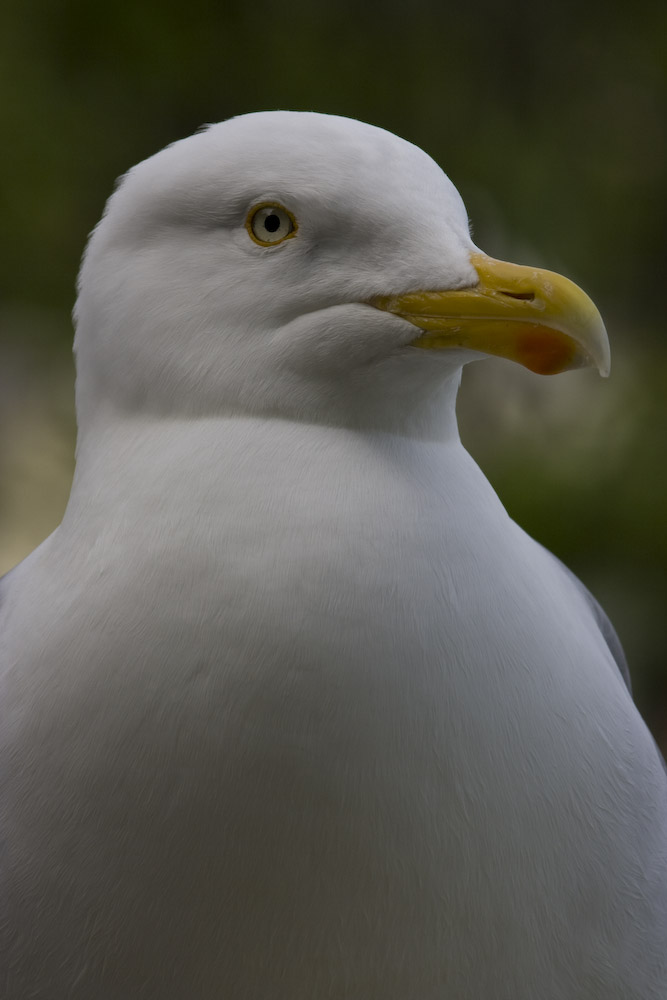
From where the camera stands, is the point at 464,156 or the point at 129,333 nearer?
the point at 129,333

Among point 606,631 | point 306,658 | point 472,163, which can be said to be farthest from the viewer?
point 472,163

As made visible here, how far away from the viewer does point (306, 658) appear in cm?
66

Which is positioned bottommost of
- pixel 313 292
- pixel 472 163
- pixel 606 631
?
pixel 606 631

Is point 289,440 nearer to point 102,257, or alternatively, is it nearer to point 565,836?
point 102,257

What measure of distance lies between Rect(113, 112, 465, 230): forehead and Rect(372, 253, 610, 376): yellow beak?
0.25 ft

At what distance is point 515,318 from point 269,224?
0.60 feet

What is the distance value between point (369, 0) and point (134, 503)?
222cm

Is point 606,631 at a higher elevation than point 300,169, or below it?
below

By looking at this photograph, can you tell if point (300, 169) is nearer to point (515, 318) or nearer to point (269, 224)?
point (269, 224)

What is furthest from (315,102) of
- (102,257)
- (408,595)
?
(408,595)

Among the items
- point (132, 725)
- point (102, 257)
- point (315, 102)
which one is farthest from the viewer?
point (315, 102)

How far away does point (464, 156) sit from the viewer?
8.59 feet

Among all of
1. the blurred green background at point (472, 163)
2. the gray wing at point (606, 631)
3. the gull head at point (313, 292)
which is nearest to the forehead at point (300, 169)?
the gull head at point (313, 292)

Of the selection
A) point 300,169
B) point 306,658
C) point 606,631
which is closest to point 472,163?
point 606,631
